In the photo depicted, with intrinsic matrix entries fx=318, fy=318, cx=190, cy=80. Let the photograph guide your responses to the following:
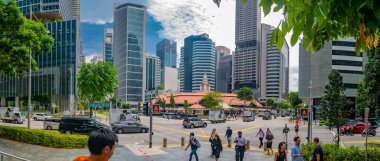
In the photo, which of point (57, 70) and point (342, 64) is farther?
point (57, 70)

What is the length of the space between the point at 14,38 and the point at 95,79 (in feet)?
94.9

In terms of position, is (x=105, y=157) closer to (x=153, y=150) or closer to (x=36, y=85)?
(x=153, y=150)

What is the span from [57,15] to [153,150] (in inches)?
3303

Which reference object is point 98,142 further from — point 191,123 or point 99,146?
point 191,123

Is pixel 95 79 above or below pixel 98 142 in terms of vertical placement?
above

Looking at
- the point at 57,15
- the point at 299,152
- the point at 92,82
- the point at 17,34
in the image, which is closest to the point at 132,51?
the point at 57,15

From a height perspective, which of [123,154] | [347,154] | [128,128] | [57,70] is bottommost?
[128,128]

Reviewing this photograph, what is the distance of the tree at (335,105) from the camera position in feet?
66.5

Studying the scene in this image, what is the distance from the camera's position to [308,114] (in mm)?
20688

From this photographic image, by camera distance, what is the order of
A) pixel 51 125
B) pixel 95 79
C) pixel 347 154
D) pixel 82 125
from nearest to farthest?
pixel 347 154 < pixel 82 125 < pixel 51 125 < pixel 95 79

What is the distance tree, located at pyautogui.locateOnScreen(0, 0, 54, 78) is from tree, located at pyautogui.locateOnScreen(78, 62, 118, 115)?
27205 millimetres

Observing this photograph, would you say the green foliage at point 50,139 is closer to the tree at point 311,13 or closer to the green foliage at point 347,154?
the green foliage at point 347,154

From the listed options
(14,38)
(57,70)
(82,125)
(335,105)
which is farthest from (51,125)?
(57,70)

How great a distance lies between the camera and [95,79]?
1969 inches
